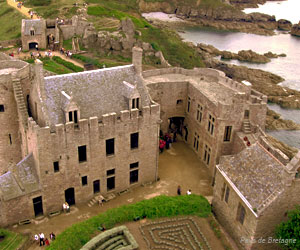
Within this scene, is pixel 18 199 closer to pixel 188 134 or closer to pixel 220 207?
pixel 220 207

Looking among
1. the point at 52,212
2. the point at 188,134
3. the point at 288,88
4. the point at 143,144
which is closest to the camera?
the point at 52,212

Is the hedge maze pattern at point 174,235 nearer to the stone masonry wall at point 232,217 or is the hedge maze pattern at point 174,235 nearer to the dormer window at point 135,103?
the stone masonry wall at point 232,217

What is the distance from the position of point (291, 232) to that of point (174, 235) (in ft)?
31.0

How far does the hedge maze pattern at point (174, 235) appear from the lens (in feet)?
96.0

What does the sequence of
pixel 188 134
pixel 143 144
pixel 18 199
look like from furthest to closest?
1. pixel 188 134
2. pixel 143 144
3. pixel 18 199

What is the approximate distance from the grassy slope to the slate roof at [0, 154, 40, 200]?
51097 millimetres

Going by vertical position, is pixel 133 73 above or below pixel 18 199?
above

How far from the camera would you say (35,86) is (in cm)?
3431

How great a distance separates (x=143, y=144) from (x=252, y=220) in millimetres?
14591

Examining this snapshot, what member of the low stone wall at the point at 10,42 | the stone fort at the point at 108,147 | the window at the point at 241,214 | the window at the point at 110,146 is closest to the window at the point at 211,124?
the stone fort at the point at 108,147

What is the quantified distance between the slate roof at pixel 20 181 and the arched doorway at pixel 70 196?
3.25 metres

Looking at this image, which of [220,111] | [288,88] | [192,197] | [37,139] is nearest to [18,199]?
[37,139]

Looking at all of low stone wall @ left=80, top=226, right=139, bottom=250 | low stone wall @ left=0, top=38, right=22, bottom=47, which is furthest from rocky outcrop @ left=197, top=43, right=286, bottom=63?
low stone wall @ left=80, top=226, right=139, bottom=250

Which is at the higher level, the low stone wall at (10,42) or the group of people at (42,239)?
the low stone wall at (10,42)
